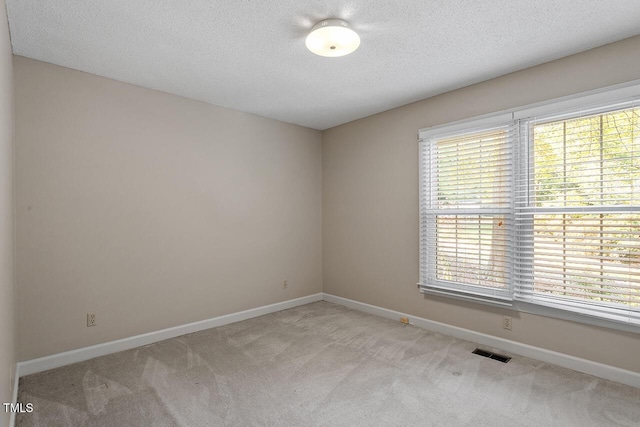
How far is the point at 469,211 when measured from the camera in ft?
11.1

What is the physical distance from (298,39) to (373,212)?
242cm

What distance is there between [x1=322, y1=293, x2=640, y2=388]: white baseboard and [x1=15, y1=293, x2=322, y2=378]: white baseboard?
1552mm

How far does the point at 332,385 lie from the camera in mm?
2549

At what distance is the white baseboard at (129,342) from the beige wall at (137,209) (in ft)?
0.20

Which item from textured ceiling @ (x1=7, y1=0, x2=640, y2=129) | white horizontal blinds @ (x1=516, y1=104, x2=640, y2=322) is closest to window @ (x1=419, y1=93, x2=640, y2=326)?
white horizontal blinds @ (x1=516, y1=104, x2=640, y2=322)

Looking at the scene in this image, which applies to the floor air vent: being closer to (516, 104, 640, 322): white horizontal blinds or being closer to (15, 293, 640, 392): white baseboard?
(15, 293, 640, 392): white baseboard

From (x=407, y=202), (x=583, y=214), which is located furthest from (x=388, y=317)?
(x=583, y=214)

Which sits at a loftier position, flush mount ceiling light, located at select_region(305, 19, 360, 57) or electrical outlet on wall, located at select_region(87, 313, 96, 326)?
flush mount ceiling light, located at select_region(305, 19, 360, 57)

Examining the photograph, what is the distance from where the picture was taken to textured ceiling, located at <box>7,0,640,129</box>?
2123mm

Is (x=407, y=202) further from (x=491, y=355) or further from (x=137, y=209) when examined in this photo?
(x=137, y=209)

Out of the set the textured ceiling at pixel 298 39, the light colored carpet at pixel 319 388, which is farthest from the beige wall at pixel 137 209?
the light colored carpet at pixel 319 388

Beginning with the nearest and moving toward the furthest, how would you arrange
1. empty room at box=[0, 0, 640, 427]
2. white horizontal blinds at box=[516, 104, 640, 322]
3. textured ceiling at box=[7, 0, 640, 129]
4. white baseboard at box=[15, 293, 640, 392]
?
textured ceiling at box=[7, 0, 640, 129] < empty room at box=[0, 0, 640, 427] < white horizontal blinds at box=[516, 104, 640, 322] < white baseboard at box=[15, 293, 640, 392]

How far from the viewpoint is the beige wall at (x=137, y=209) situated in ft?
9.16

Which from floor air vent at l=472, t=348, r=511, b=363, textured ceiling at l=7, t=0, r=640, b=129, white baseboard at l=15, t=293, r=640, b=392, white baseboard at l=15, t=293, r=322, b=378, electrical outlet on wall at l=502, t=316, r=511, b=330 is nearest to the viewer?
textured ceiling at l=7, t=0, r=640, b=129
